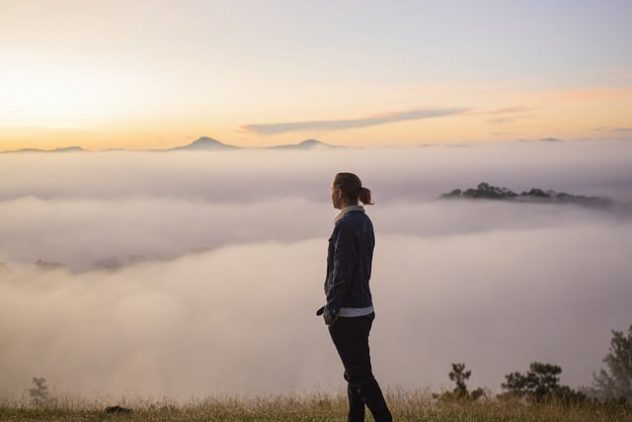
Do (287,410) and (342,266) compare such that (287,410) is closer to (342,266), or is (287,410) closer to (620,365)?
(342,266)

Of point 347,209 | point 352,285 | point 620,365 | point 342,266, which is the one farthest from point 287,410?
point 620,365

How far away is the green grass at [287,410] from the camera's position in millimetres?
8305

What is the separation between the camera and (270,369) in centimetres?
18188

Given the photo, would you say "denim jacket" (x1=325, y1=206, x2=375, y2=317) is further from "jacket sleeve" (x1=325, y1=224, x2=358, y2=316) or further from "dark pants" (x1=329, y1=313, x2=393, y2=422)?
"dark pants" (x1=329, y1=313, x2=393, y2=422)

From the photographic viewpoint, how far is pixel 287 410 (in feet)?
29.5

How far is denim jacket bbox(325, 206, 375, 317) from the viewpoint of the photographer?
5.48 m

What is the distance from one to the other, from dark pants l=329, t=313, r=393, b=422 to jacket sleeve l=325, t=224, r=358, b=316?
218 mm

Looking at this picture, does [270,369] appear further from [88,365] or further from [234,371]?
[88,365]

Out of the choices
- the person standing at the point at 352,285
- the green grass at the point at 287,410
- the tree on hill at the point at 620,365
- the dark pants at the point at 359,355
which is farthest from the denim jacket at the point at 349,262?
the tree on hill at the point at 620,365

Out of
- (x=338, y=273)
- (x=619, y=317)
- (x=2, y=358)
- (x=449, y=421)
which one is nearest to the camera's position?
(x=338, y=273)

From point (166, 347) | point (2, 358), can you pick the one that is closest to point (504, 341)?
point (166, 347)

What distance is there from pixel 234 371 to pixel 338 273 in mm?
178870

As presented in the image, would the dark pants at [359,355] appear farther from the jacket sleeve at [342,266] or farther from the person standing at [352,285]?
the jacket sleeve at [342,266]

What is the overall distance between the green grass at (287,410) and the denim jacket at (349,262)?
2.88m
